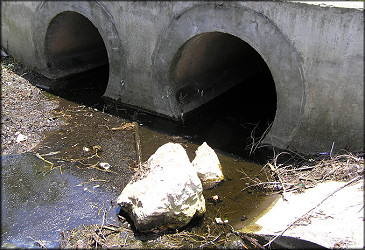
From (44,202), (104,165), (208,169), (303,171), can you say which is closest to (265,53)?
(303,171)

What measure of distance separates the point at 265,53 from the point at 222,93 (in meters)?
3.18

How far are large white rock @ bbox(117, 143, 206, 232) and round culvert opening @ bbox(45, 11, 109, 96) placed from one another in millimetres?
4817

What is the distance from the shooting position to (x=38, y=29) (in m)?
9.75

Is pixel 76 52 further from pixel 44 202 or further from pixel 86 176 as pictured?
pixel 44 202

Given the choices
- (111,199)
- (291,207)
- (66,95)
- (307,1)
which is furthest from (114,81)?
(291,207)

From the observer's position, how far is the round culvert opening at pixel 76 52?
9.85 metres

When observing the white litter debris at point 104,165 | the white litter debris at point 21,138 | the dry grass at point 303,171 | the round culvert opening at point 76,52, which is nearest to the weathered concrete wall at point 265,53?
the dry grass at point 303,171

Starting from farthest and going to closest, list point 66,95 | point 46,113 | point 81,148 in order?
1. point 66,95
2. point 46,113
3. point 81,148

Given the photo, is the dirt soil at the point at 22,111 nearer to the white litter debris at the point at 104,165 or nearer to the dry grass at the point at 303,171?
the white litter debris at the point at 104,165

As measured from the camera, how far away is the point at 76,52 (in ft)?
35.4

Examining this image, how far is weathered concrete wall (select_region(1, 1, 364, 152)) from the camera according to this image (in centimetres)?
601

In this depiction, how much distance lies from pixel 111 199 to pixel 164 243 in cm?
126

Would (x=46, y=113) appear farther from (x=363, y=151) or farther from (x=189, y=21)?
(x=363, y=151)

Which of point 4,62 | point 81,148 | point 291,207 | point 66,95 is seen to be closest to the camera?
point 291,207
